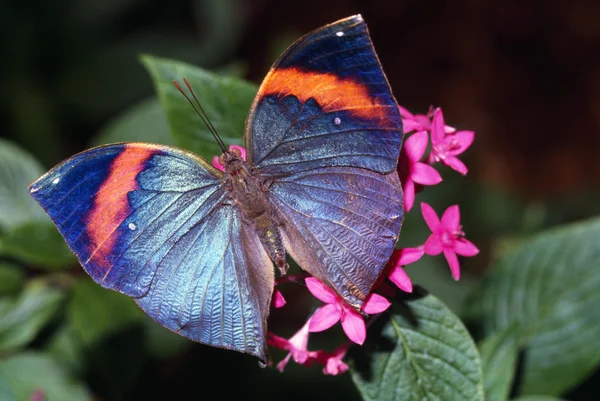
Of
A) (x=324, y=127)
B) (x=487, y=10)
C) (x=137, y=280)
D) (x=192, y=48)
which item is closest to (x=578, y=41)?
(x=487, y=10)

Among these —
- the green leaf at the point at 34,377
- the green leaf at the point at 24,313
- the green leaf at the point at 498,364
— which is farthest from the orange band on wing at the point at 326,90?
the green leaf at the point at 34,377

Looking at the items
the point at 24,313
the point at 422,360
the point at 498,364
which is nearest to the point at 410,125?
the point at 422,360

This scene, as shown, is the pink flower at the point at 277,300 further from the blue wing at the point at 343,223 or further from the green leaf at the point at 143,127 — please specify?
the green leaf at the point at 143,127

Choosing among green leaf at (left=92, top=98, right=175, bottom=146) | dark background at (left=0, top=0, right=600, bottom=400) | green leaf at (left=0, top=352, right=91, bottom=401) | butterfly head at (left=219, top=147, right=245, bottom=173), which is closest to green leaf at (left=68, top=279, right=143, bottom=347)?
dark background at (left=0, top=0, right=600, bottom=400)

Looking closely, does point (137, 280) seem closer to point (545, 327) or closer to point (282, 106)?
point (282, 106)

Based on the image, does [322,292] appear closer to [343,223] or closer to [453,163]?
[343,223]
